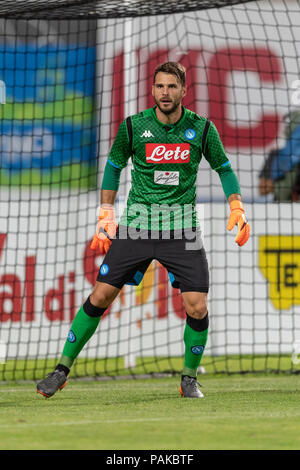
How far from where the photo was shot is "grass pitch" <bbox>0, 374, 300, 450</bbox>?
4.24m

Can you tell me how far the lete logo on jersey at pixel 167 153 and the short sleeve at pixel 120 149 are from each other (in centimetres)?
17

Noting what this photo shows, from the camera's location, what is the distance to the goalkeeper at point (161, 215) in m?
6.16

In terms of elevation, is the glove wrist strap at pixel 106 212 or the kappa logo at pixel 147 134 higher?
the kappa logo at pixel 147 134

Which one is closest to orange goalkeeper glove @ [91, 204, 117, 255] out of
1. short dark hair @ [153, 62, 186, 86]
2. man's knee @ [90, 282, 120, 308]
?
man's knee @ [90, 282, 120, 308]

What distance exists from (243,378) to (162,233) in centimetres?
257

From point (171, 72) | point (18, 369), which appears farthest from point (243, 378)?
point (171, 72)

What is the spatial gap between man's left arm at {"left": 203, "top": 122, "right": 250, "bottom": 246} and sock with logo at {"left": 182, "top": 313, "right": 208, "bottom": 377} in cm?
59

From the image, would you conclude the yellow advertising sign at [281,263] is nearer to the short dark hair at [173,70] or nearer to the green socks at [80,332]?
the green socks at [80,332]

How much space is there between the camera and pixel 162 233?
6238 mm

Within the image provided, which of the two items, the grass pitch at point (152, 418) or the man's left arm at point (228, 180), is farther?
the man's left arm at point (228, 180)

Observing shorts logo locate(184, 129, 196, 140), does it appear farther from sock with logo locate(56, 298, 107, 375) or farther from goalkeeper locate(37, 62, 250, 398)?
sock with logo locate(56, 298, 107, 375)

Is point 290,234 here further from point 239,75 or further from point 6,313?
point 239,75

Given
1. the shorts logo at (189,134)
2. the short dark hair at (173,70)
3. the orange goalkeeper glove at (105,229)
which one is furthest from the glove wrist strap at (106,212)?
the short dark hair at (173,70)

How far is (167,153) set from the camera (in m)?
6.16
